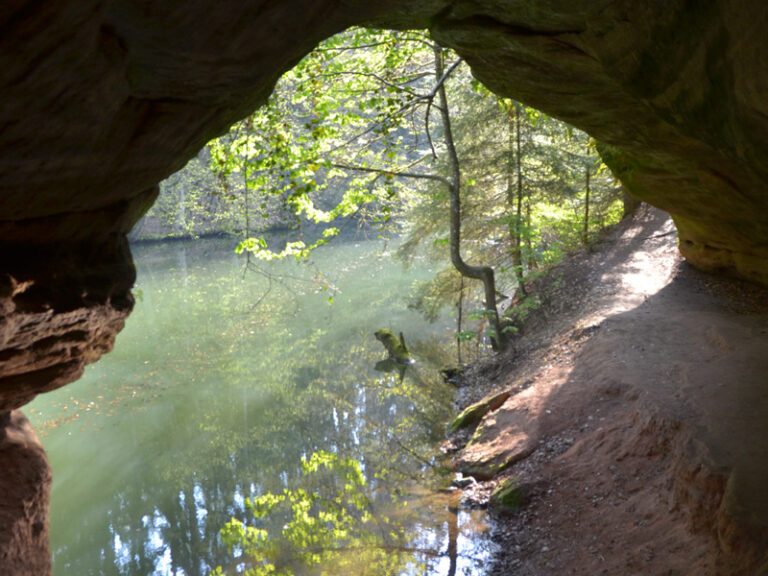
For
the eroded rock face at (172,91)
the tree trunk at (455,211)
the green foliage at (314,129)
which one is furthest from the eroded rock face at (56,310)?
the tree trunk at (455,211)

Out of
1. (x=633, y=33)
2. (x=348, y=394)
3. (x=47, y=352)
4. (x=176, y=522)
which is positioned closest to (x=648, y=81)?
(x=633, y=33)

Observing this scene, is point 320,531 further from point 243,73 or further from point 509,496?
point 243,73

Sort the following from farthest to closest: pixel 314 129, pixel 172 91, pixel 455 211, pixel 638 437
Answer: pixel 455 211 < pixel 314 129 < pixel 638 437 < pixel 172 91

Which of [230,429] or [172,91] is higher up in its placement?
[172,91]

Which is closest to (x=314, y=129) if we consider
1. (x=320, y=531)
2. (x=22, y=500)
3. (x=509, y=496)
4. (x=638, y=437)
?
(x=22, y=500)

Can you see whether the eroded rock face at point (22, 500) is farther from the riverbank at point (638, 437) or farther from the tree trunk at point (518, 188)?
the tree trunk at point (518, 188)

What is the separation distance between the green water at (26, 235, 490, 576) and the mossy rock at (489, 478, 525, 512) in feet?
1.30

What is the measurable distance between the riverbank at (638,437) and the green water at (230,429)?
1.08 m

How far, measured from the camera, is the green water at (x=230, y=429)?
896 centimetres

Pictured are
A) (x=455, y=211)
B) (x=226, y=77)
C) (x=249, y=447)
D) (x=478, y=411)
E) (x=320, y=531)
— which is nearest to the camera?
(x=226, y=77)

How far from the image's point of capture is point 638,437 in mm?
7016

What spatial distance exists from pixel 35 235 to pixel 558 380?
27.7ft

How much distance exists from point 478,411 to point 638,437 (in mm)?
4203

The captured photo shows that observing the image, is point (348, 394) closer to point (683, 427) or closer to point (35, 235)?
point (683, 427)
